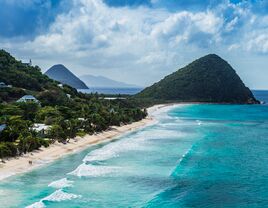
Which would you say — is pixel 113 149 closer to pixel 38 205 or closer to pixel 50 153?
pixel 50 153

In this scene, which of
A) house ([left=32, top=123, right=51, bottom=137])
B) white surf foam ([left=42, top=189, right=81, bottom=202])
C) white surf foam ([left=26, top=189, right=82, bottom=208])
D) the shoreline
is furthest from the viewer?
house ([left=32, top=123, right=51, bottom=137])

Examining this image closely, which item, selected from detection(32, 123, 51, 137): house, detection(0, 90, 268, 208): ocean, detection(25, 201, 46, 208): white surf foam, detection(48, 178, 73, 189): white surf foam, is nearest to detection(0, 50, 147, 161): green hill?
detection(32, 123, 51, 137): house

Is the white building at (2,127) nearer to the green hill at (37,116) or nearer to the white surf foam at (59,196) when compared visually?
the green hill at (37,116)

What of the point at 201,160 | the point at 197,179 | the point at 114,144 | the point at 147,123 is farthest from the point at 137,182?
the point at 147,123

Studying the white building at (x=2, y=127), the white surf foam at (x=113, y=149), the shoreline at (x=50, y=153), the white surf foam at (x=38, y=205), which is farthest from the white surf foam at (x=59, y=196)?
the white building at (x=2, y=127)

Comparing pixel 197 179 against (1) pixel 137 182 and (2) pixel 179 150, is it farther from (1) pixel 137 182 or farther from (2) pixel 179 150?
(2) pixel 179 150

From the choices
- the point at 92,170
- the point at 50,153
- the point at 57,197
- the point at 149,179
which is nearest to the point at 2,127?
the point at 50,153

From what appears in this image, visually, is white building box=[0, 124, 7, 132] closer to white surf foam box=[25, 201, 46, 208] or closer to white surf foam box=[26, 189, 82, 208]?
white surf foam box=[26, 189, 82, 208]
